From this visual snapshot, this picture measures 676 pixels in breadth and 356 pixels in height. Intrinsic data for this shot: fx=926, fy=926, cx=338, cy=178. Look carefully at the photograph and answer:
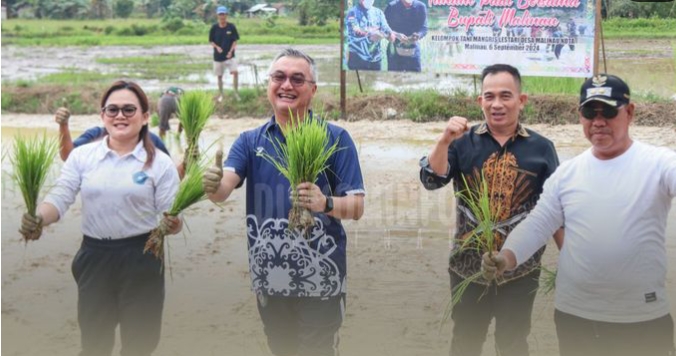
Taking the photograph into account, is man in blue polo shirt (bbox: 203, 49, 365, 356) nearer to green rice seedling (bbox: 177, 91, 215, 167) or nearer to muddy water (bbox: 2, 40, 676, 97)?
green rice seedling (bbox: 177, 91, 215, 167)

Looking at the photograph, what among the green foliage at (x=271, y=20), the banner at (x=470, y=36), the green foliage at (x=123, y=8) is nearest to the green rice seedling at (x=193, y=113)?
the banner at (x=470, y=36)

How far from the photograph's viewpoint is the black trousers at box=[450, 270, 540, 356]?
12.4 feet

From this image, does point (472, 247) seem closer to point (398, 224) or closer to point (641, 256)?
point (641, 256)

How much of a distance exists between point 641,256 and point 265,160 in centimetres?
147

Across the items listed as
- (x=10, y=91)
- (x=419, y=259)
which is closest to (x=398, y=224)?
(x=419, y=259)

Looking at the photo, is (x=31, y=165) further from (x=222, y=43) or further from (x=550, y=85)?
(x=222, y=43)

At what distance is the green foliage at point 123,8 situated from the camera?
3060 cm

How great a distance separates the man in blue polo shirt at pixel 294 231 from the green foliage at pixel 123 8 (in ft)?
92.2

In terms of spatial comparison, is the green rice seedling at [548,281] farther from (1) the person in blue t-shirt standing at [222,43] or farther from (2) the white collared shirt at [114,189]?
(1) the person in blue t-shirt standing at [222,43]

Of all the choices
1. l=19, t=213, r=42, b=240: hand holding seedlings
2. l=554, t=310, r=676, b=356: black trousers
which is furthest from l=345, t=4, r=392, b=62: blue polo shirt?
l=554, t=310, r=676, b=356: black trousers

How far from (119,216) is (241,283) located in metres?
2.39

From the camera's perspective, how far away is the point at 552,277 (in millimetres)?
3859

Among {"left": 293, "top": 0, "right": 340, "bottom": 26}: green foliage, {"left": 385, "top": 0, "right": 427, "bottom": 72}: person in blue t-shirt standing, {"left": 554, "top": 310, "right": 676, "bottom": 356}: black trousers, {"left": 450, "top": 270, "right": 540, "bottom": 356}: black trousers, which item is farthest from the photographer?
{"left": 293, "top": 0, "right": 340, "bottom": 26}: green foliage

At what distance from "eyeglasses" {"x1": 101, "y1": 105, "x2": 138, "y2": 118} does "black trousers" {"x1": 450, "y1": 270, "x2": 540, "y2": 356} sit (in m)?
1.55
